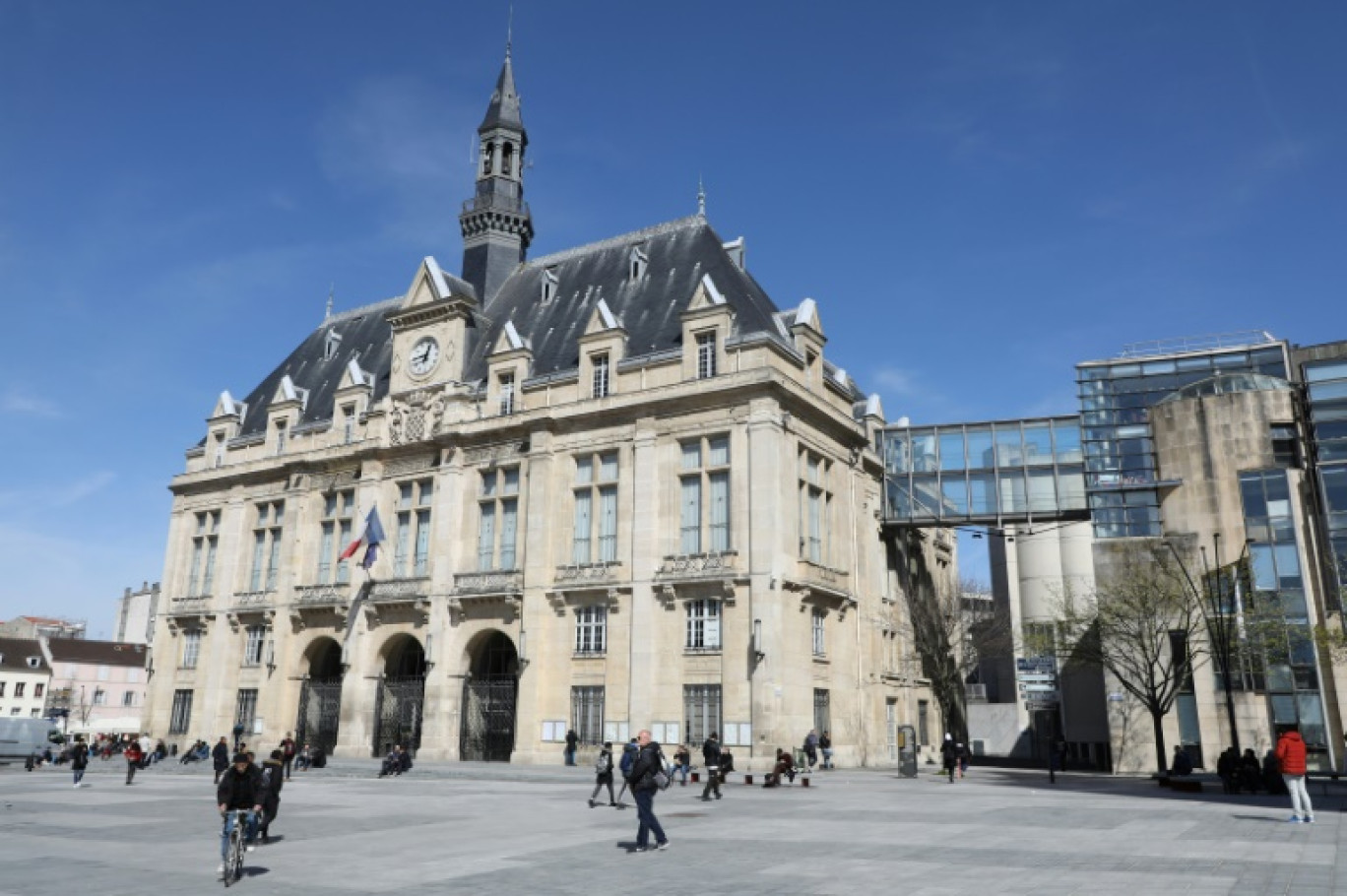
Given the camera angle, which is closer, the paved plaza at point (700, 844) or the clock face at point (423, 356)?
the paved plaza at point (700, 844)

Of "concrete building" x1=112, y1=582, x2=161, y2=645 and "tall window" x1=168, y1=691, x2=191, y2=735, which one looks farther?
"concrete building" x1=112, y1=582, x2=161, y2=645

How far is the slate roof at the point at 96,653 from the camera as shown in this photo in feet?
333

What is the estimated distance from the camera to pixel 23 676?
95.7m

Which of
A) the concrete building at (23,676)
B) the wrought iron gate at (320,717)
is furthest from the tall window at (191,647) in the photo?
the concrete building at (23,676)

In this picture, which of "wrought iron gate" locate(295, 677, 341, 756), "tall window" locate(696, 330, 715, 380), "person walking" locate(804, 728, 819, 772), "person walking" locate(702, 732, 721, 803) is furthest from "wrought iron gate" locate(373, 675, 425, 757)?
"person walking" locate(702, 732, 721, 803)

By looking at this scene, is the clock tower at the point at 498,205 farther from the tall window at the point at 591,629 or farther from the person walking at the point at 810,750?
the person walking at the point at 810,750

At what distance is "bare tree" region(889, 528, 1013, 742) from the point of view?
2000 inches

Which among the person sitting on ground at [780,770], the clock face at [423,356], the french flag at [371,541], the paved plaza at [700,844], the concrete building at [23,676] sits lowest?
the paved plaza at [700,844]

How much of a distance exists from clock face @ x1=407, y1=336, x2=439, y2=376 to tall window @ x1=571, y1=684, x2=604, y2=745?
60.1 feet

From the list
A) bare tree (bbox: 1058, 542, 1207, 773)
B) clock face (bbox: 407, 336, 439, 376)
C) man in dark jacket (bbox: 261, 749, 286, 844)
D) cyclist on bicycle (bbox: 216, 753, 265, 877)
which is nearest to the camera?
cyclist on bicycle (bbox: 216, 753, 265, 877)

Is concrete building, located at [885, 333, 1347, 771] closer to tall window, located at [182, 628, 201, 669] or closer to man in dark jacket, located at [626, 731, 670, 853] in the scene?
man in dark jacket, located at [626, 731, 670, 853]

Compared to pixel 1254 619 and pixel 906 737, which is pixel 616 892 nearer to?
pixel 906 737

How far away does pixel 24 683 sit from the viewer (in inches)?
3784

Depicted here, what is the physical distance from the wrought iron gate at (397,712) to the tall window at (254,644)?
878 cm
